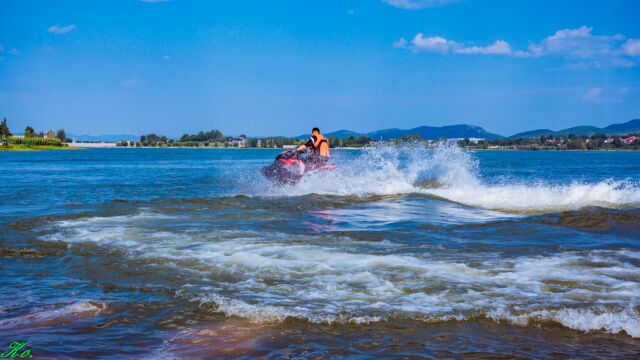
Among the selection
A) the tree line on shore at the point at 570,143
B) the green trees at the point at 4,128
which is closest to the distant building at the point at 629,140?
the tree line on shore at the point at 570,143

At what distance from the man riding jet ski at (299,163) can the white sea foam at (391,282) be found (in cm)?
1121

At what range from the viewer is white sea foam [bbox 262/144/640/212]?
1939cm

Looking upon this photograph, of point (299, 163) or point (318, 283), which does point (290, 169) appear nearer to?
point (299, 163)

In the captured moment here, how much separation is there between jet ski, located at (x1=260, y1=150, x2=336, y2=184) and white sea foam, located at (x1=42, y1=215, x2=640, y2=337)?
1117cm

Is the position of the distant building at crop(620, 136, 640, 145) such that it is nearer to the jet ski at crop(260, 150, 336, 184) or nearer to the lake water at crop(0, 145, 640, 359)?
the jet ski at crop(260, 150, 336, 184)

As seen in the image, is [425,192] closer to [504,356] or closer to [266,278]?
[266,278]

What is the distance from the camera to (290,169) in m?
22.5

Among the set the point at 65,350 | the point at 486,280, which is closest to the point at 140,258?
the point at 65,350

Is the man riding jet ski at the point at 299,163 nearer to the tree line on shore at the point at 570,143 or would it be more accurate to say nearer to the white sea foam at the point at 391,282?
the white sea foam at the point at 391,282

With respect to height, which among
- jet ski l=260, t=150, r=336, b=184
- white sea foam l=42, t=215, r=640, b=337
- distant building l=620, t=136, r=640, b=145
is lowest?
white sea foam l=42, t=215, r=640, b=337

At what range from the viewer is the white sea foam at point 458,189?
763 inches

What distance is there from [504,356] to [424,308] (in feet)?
5.03

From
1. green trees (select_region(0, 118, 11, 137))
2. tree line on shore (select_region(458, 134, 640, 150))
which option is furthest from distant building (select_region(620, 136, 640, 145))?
green trees (select_region(0, 118, 11, 137))

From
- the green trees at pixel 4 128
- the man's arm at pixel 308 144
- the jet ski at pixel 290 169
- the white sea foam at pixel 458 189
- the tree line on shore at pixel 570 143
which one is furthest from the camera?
the tree line on shore at pixel 570 143
